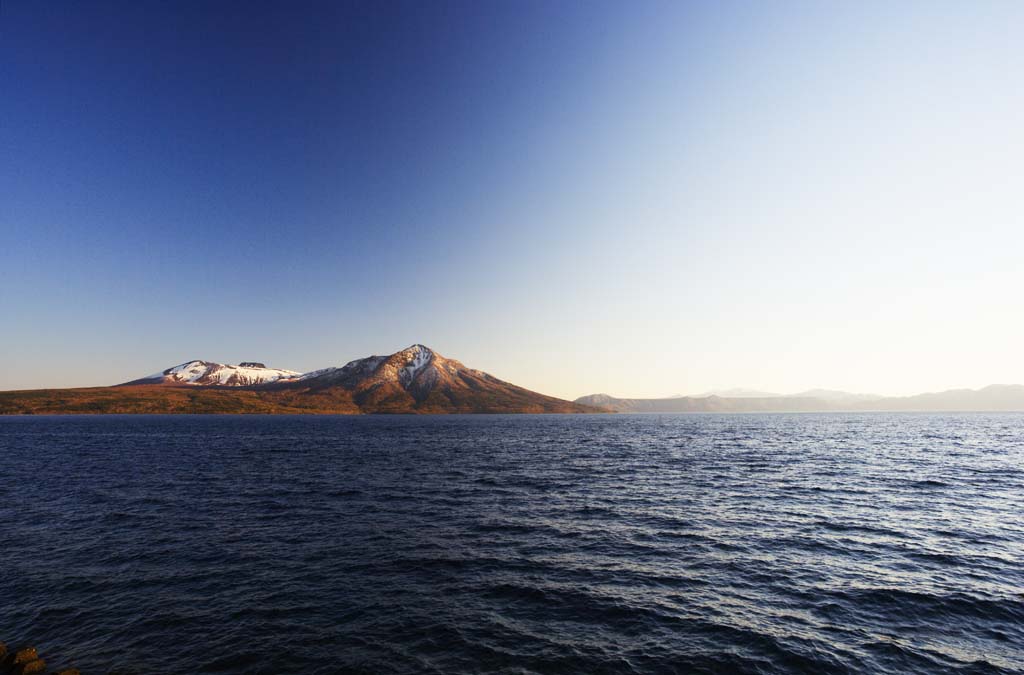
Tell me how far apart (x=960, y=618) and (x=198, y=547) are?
4412 centimetres

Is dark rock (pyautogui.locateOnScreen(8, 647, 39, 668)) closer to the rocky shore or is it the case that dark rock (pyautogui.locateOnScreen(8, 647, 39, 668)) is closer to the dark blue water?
the rocky shore

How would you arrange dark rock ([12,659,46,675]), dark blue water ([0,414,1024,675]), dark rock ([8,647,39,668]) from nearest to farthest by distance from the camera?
dark rock ([12,659,46,675]) → dark rock ([8,647,39,668]) → dark blue water ([0,414,1024,675])

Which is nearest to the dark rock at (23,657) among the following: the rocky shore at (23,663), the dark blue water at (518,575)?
the rocky shore at (23,663)

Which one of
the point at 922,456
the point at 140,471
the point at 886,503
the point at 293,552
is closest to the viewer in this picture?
the point at 293,552

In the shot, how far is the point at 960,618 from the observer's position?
20.6 meters

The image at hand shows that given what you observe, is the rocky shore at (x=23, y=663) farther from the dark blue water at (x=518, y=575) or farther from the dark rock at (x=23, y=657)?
the dark blue water at (x=518, y=575)

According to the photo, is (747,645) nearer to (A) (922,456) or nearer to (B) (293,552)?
(B) (293,552)

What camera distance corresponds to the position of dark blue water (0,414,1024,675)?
59.6 feet

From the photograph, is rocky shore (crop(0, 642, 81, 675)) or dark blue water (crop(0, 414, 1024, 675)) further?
dark blue water (crop(0, 414, 1024, 675))

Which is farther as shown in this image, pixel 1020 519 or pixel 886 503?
pixel 886 503

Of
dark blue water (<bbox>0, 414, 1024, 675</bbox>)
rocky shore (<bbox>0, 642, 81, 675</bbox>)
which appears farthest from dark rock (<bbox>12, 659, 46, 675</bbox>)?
dark blue water (<bbox>0, 414, 1024, 675</bbox>)

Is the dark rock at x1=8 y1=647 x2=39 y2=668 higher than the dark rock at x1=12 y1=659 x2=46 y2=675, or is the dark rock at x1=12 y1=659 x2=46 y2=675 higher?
the dark rock at x1=8 y1=647 x2=39 y2=668

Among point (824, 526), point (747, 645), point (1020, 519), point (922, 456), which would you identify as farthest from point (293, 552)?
point (922, 456)

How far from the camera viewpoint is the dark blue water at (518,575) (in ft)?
59.6
